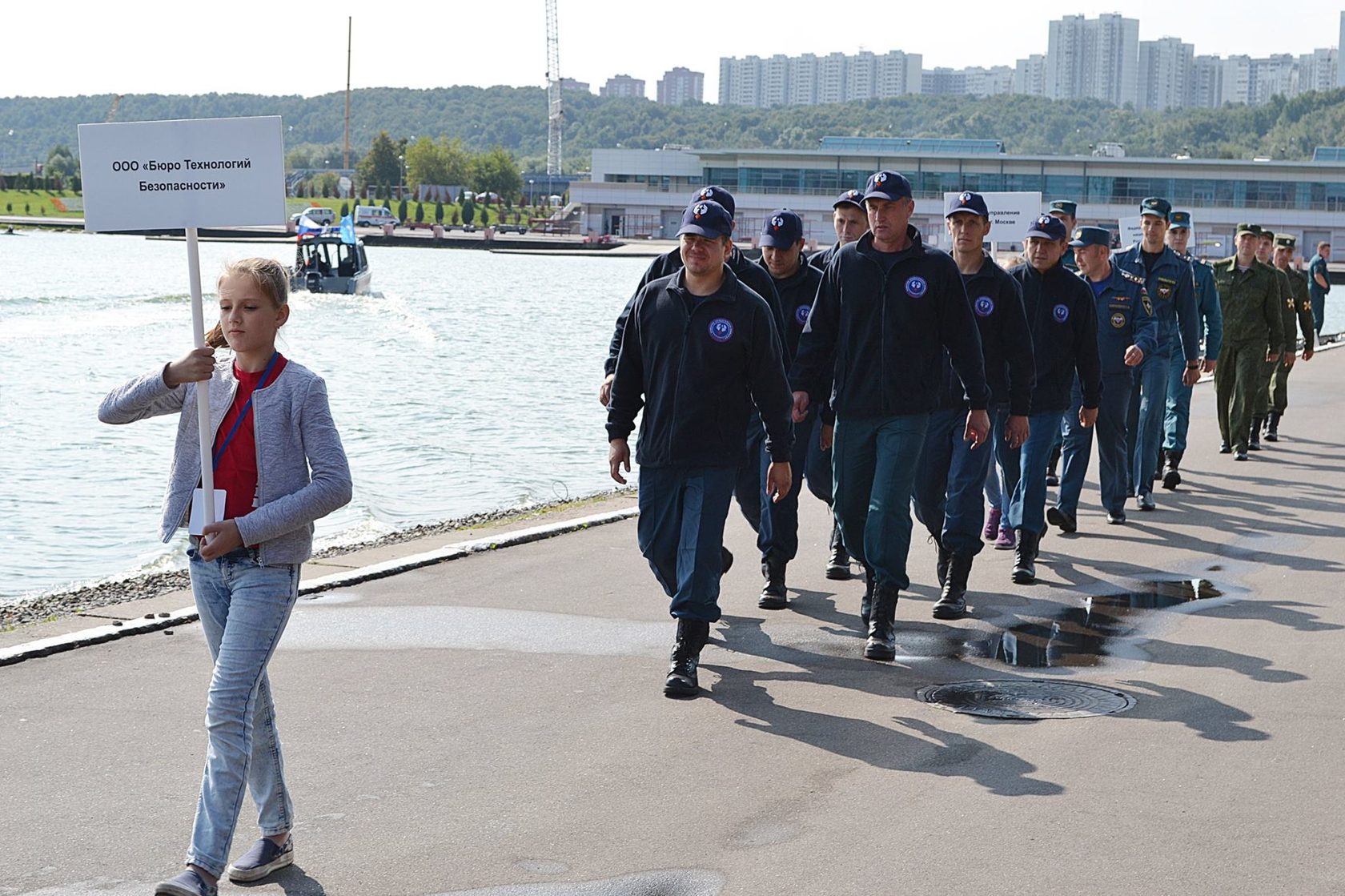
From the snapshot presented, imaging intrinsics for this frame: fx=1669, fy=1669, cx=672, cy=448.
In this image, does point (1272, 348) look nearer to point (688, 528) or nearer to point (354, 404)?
point (688, 528)

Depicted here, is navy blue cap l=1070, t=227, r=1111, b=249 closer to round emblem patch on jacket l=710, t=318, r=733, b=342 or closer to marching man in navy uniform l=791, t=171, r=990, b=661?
marching man in navy uniform l=791, t=171, r=990, b=661

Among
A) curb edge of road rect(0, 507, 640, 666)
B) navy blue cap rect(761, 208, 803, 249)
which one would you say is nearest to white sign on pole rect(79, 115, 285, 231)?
curb edge of road rect(0, 507, 640, 666)

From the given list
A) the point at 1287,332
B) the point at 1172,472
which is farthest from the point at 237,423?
the point at 1287,332

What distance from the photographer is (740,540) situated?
36.2ft

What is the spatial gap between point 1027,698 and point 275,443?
370 centimetres

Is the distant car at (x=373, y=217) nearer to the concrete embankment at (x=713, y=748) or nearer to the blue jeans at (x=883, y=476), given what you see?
the concrete embankment at (x=713, y=748)

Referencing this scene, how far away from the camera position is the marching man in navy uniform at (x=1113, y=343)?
1200 centimetres

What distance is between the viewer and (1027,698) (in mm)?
7199

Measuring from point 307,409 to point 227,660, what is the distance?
0.77 m

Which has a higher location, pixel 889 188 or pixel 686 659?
pixel 889 188

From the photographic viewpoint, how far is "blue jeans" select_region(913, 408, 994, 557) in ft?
28.9

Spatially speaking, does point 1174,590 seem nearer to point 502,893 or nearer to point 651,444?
point 651,444

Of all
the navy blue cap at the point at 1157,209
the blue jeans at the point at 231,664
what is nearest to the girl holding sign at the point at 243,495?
the blue jeans at the point at 231,664

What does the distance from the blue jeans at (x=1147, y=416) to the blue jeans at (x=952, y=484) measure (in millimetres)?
3848
